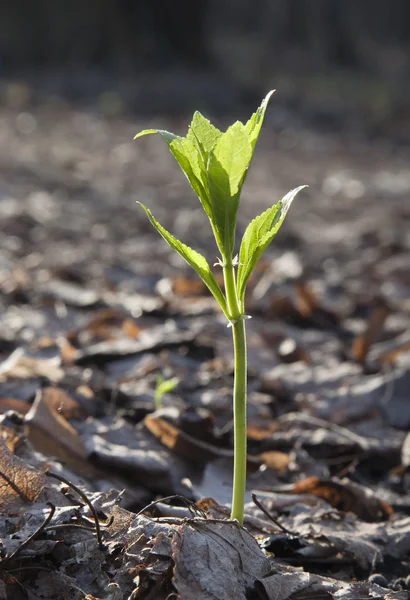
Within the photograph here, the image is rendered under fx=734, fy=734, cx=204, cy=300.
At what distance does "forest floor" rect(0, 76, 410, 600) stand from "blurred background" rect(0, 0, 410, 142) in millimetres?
7519

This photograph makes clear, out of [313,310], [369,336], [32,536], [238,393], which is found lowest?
[32,536]

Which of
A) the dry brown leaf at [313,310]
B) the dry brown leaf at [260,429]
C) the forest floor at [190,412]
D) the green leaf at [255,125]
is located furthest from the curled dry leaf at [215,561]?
the dry brown leaf at [313,310]

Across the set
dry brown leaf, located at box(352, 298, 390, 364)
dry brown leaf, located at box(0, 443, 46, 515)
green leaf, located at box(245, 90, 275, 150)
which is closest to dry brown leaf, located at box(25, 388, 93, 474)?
dry brown leaf, located at box(0, 443, 46, 515)

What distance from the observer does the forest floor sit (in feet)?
4.49

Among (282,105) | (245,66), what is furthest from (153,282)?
(245,66)

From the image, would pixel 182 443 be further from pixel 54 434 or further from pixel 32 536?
pixel 32 536

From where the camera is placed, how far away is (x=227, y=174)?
1264 mm

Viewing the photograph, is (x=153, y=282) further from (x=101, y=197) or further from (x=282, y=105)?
(x=282, y=105)

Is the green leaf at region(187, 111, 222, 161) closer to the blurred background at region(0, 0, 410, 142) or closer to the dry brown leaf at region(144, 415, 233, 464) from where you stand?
the dry brown leaf at region(144, 415, 233, 464)

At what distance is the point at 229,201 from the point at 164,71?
49.8 ft

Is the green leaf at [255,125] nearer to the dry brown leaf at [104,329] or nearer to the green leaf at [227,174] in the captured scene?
the green leaf at [227,174]

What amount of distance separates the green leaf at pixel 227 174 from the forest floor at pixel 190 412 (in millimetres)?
568

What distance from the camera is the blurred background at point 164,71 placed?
13.0 metres

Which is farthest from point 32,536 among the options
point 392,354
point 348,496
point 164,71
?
point 164,71
